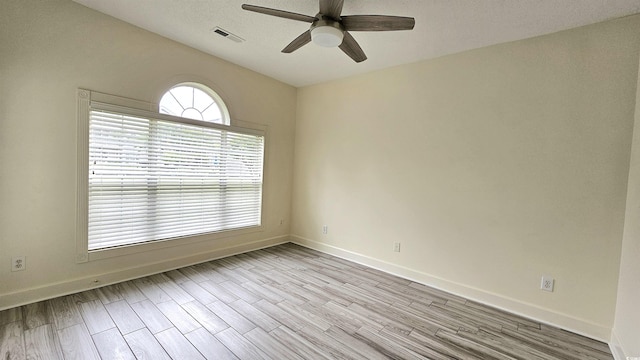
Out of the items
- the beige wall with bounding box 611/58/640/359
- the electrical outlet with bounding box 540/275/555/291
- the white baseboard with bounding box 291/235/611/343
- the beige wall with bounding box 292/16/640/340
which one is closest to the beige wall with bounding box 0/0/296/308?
the beige wall with bounding box 292/16/640/340

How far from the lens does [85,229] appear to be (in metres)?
2.52

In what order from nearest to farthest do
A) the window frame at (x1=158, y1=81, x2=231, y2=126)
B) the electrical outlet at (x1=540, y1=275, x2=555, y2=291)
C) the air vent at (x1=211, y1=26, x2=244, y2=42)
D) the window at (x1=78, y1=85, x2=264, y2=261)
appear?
the electrical outlet at (x1=540, y1=275, x2=555, y2=291)
the window at (x1=78, y1=85, x2=264, y2=261)
the air vent at (x1=211, y1=26, x2=244, y2=42)
the window frame at (x1=158, y1=81, x2=231, y2=126)

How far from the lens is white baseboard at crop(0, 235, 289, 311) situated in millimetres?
2217

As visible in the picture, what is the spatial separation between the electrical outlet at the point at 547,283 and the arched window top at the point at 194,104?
4064mm

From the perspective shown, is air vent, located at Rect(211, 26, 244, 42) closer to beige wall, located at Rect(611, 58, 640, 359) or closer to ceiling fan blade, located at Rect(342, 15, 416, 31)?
ceiling fan blade, located at Rect(342, 15, 416, 31)

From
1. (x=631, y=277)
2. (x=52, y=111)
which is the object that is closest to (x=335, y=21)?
(x=52, y=111)

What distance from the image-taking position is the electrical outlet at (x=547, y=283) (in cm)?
238

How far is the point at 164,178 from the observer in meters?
3.06

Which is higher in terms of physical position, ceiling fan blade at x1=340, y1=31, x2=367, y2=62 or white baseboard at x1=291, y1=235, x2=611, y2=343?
ceiling fan blade at x1=340, y1=31, x2=367, y2=62

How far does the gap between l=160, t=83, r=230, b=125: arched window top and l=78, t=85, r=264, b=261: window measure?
1 cm

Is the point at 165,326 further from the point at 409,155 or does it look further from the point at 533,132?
the point at 533,132

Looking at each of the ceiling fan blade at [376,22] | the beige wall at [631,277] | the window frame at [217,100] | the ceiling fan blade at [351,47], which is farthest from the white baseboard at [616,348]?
the window frame at [217,100]

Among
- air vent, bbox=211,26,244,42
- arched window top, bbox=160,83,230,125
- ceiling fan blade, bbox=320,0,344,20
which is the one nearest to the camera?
ceiling fan blade, bbox=320,0,344,20

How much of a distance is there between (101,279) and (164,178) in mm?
1204
